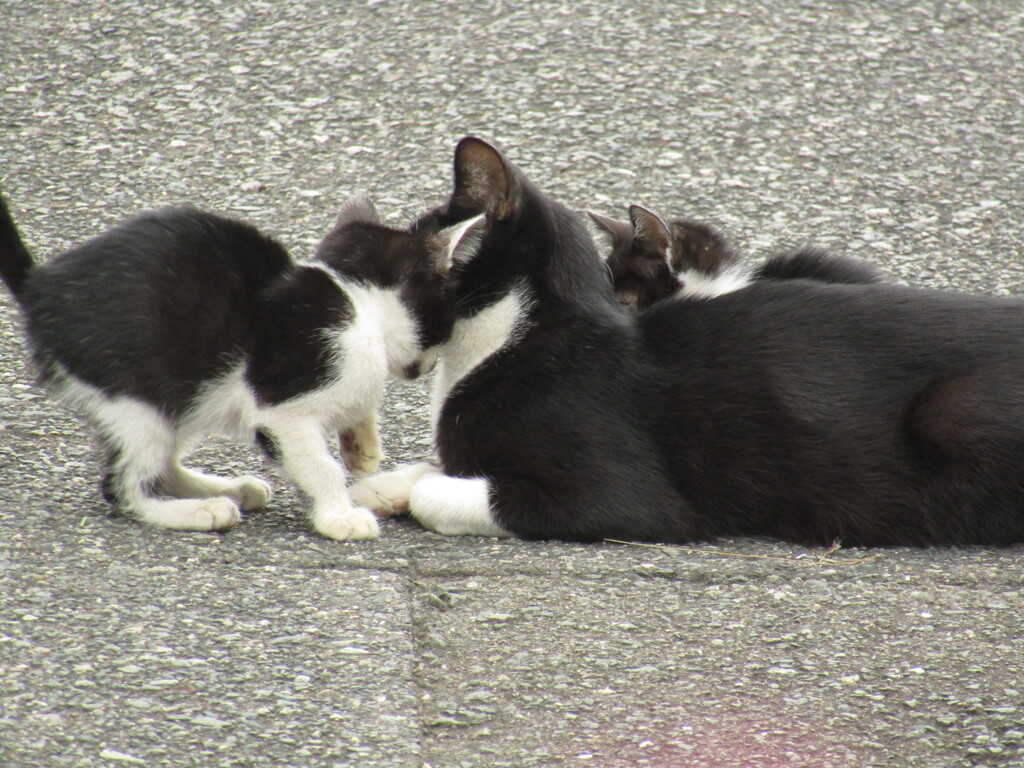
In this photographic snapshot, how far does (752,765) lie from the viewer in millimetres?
2281

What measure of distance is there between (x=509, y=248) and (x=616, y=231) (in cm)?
74

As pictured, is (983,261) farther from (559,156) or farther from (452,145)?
(452,145)

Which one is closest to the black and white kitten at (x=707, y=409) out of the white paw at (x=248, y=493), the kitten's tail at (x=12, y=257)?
the white paw at (x=248, y=493)

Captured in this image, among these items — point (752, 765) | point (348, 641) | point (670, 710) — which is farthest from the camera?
point (348, 641)

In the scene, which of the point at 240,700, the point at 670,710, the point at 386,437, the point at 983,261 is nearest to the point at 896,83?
the point at 983,261

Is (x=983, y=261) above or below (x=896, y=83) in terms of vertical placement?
below

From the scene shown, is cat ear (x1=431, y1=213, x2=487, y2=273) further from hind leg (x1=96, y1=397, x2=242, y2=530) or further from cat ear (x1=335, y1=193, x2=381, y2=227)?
hind leg (x1=96, y1=397, x2=242, y2=530)

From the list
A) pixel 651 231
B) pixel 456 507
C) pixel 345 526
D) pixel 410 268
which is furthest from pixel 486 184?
pixel 345 526

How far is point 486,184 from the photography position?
3.47 metres

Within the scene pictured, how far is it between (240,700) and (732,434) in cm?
155

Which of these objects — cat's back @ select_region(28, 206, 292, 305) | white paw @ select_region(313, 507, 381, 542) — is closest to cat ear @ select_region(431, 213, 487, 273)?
cat's back @ select_region(28, 206, 292, 305)

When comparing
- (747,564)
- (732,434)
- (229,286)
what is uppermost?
(229,286)

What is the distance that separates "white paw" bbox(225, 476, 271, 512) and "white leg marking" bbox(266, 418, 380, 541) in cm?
27

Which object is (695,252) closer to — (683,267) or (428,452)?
(683,267)
